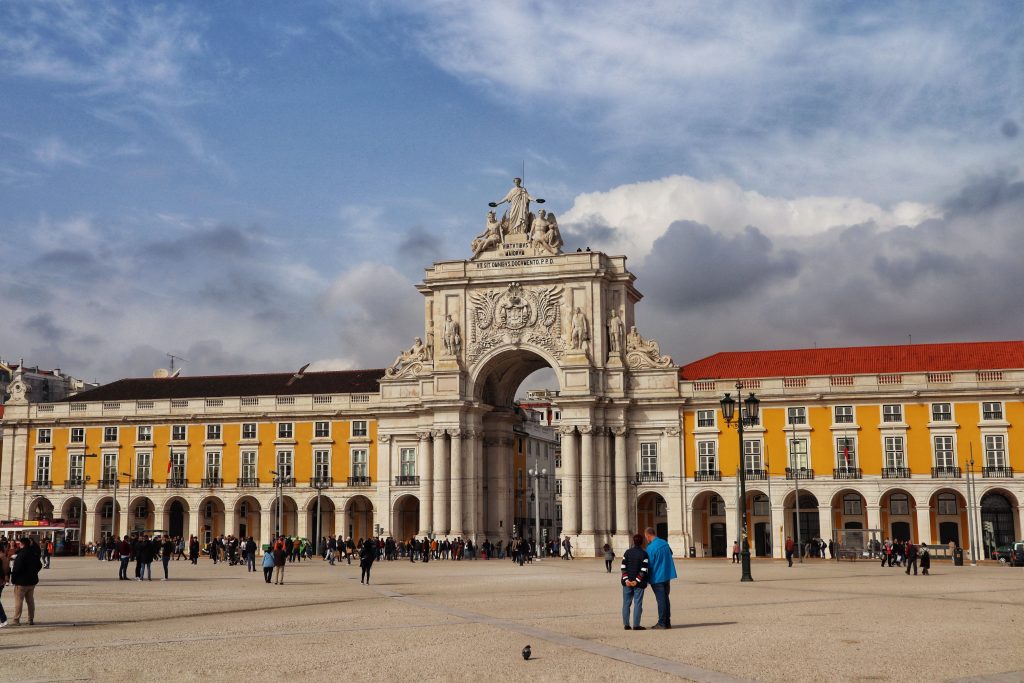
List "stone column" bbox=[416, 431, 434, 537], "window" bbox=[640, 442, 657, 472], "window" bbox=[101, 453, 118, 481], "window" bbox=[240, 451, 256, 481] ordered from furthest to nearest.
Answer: "window" bbox=[101, 453, 118, 481], "window" bbox=[240, 451, 256, 481], "stone column" bbox=[416, 431, 434, 537], "window" bbox=[640, 442, 657, 472]

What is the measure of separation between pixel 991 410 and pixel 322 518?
46.5m

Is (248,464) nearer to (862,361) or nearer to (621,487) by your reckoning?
(621,487)

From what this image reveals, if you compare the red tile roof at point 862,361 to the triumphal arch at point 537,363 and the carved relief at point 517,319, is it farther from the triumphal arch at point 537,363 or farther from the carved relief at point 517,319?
the carved relief at point 517,319

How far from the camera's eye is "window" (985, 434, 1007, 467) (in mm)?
71062

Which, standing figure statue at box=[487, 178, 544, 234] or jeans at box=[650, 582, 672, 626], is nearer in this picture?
jeans at box=[650, 582, 672, 626]

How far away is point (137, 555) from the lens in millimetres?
44250

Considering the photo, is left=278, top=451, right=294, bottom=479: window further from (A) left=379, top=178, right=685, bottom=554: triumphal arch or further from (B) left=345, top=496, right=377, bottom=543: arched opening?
(A) left=379, top=178, right=685, bottom=554: triumphal arch

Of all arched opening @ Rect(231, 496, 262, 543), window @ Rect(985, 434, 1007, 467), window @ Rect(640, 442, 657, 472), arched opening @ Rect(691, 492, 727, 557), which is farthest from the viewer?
arched opening @ Rect(231, 496, 262, 543)

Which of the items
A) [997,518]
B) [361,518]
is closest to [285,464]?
[361,518]

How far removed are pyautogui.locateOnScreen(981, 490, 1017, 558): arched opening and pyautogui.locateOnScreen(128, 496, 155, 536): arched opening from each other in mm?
57271

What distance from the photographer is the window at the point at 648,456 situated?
257ft

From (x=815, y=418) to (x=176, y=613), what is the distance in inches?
2187

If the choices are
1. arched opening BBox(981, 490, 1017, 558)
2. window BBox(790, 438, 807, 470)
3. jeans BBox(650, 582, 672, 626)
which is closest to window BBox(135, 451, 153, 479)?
window BBox(790, 438, 807, 470)

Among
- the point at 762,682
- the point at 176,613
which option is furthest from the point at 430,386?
the point at 762,682
